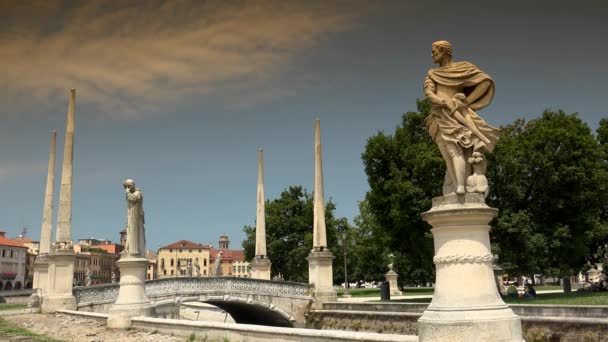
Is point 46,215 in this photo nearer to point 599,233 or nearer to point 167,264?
point 599,233

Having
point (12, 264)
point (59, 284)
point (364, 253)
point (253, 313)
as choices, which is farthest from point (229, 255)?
point (59, 284)

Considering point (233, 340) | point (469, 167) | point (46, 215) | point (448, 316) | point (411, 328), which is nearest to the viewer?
point (448, 316)

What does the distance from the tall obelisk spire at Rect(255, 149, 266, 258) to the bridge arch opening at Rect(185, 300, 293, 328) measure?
3534 millimetres

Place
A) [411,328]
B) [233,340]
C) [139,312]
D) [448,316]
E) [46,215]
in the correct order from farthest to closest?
[46,215], [411,328], [139,312], [233,340], [448,316]

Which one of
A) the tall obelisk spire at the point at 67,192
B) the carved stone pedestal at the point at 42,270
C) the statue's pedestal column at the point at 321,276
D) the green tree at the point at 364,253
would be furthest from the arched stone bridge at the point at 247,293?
the green tree at the point at 364,253

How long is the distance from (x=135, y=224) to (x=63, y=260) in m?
8.10

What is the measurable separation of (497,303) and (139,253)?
1319cm

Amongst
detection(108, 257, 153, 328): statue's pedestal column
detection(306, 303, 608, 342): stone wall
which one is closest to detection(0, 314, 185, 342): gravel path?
detection(108, 257, 153, 328): statue's pedestal column

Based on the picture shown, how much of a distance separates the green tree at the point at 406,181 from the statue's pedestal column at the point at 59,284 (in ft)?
58.8

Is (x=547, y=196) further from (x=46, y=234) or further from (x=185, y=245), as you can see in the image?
(x=185, y=245)

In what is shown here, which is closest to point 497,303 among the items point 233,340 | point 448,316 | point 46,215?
point 448,316

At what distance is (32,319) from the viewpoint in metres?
21.5

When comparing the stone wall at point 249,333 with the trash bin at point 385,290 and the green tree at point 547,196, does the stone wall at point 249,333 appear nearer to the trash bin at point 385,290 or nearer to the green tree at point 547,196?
the green tree at point 547,196

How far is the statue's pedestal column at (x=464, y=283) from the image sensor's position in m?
7.75
